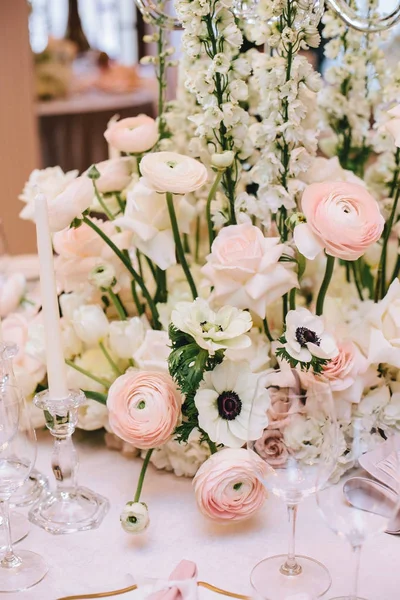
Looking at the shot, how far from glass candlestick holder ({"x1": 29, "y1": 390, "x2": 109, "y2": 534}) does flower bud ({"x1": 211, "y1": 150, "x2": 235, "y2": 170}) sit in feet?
1.08

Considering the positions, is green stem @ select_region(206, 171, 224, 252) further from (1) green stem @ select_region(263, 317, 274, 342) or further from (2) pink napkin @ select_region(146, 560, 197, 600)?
(2) pink napkin @ select_region(146, 560, 197, 600)

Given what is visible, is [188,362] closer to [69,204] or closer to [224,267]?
[224,267]

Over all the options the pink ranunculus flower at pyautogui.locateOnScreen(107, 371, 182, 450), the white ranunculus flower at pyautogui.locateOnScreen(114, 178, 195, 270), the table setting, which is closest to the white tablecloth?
the table setting

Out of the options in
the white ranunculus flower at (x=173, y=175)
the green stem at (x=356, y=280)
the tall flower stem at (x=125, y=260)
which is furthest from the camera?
the green stem at (x=356, y=280)

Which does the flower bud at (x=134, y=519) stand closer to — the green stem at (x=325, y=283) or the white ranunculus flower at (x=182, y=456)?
the white ranunculus flower at (x=182, y=456)

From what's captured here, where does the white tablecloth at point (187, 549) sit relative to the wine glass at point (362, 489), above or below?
below

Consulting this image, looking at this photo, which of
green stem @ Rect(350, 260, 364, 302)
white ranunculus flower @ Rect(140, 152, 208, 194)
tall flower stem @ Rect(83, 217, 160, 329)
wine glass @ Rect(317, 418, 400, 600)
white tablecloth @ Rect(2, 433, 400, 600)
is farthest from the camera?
green stem @ Rect(350, 260, 364, 302)

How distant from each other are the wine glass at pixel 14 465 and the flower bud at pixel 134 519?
100 millimetres

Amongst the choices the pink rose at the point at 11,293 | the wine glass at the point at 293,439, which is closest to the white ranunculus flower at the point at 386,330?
the wine glass at the point at 293,439

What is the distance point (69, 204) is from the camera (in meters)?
0.98

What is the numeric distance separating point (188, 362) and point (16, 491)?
0.92 feet

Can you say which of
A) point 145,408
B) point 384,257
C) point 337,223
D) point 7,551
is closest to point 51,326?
point 145,408

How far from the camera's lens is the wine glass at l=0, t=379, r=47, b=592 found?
0.83 meters

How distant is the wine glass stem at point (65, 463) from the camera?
95 cm
